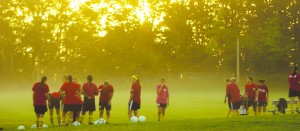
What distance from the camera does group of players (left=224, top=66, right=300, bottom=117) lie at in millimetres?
25031

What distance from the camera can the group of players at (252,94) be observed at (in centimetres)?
2503

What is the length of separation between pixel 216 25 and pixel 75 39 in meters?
20.4

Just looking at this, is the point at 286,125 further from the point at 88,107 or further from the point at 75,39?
the point at 75,39

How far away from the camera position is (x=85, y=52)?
84562 millimetres

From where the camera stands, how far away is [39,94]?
21578 mm

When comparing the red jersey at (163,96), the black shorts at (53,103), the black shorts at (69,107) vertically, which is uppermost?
Result: the red jersey at (163,96)

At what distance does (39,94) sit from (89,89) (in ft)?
6.64

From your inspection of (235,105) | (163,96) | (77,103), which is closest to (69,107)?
(77,103)

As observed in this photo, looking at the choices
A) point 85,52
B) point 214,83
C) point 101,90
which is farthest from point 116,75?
point 101,90

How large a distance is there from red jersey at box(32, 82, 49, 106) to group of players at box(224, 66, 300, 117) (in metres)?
8.53

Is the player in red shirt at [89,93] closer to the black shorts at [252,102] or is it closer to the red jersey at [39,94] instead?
the red jersey at [39,94]

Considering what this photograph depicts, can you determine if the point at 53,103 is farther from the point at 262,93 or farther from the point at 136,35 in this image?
the point at 136,35

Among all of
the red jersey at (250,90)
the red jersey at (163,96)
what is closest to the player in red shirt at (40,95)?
the red jersey at (163,96)

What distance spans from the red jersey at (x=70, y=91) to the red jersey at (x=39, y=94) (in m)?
0.68
